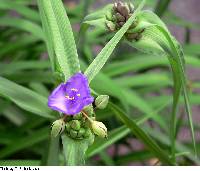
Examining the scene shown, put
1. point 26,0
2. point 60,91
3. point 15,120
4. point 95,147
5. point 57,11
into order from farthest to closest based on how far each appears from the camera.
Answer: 1. point 26,0
2. point 15,120
3. point 95,147
4. point 57,11
5. point 60,91

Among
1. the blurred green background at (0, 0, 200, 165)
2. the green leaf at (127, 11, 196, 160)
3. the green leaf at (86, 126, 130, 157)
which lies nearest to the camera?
the green leaf at (127, 11, 196, 160)

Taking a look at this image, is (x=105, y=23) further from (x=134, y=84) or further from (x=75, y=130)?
(x=134, y=84)

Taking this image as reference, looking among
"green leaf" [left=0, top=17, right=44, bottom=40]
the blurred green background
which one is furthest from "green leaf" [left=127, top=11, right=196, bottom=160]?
"green leaf" [left=0, top=17, right=44, bottom=40]

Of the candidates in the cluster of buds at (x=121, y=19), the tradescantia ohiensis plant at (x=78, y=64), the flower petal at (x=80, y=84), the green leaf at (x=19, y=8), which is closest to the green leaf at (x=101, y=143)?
the tradescantia ohiensis plant at (x=78, y=64)

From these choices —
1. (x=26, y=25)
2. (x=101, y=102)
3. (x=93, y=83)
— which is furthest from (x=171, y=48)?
(x=26, y=25)

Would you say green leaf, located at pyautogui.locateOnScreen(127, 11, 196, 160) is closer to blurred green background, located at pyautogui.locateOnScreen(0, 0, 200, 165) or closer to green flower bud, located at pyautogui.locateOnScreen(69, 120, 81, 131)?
green flower bud, located at pyautogui.locateOnScreen(69, 120, 81, 131)

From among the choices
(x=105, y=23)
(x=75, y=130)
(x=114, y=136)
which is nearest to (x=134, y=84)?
(x=114, y=136)

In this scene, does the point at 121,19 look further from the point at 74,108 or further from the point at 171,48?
the point at 74,108
